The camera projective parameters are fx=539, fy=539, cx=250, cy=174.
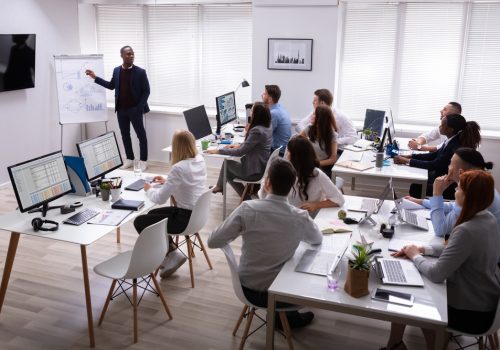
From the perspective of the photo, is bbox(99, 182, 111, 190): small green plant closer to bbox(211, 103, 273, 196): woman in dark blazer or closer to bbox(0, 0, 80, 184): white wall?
bbox(211, 103, 273, 196): woman in dark blazer

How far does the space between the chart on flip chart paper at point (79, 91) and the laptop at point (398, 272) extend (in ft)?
19.5

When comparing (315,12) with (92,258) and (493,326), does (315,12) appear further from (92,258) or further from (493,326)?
(493,326)

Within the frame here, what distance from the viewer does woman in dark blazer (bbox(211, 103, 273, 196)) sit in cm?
571

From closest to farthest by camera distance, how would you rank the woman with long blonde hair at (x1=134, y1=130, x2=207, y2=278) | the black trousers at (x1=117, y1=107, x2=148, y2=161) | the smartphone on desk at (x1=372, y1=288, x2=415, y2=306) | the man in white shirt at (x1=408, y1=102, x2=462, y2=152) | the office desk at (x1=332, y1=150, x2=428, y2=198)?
the smartphone on desk at (x1=372, y1=288, x2=415, y2=306) < the woman with long blonde hair at (x1=134, y1=130, x2=207, y2=278) < the office desk at (x1=332, y1=150, x2=428, y2=198) < the man in white shirt at (x1=408, y1=102, x2=462, y2=152) < the black trousers at (x1=117, y1=107, x2=148, y2=161)

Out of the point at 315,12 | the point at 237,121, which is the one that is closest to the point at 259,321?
the point at 237,121

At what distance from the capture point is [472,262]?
2898 mm

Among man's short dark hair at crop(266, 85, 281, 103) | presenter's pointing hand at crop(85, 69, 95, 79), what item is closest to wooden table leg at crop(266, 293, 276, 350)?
man's short dark hair at crop(266, 85, 281, 103)

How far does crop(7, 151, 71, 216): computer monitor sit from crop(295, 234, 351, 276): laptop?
2.01 metres

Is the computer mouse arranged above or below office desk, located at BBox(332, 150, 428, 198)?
below

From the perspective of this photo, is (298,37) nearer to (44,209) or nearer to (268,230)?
(44,209)

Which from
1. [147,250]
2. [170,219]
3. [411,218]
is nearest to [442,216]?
[411,218]

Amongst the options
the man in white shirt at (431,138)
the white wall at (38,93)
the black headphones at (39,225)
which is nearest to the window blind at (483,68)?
the man in white shirt at (431,138)

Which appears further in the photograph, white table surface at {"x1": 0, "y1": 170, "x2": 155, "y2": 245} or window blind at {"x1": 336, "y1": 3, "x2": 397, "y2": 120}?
window blind at {"x1": 336, "y1": 3, "x2": 397, "y2": 120}

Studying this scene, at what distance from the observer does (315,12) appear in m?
7.17
